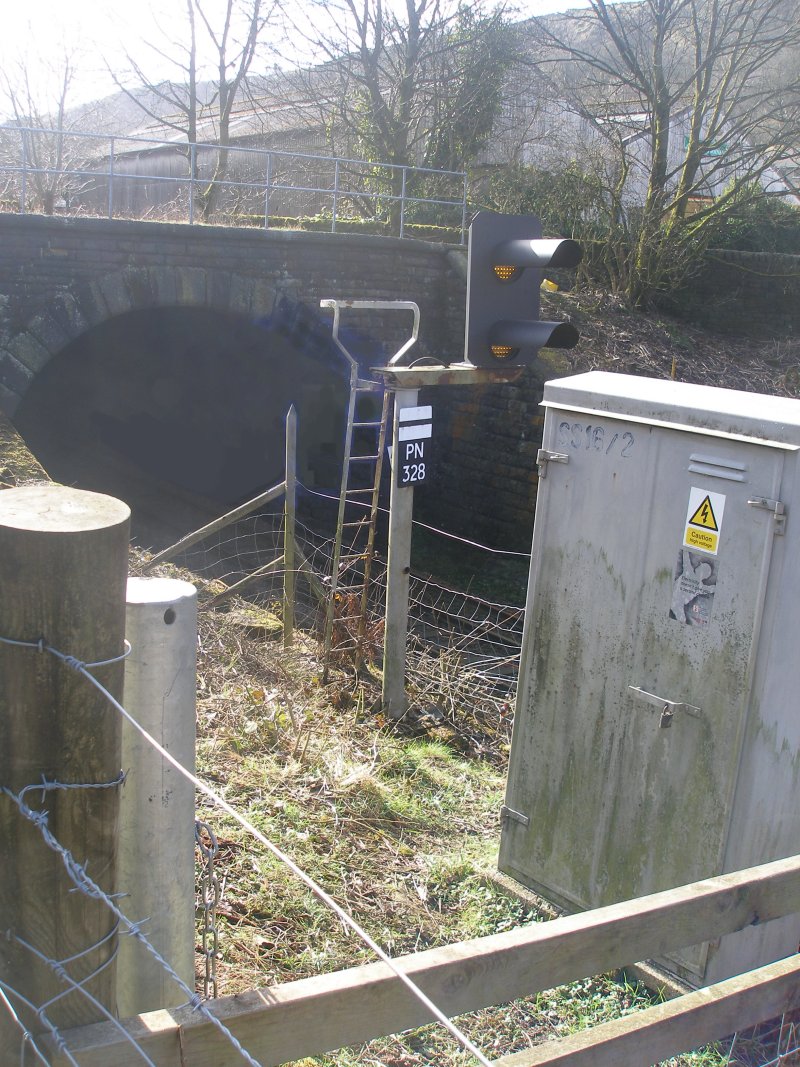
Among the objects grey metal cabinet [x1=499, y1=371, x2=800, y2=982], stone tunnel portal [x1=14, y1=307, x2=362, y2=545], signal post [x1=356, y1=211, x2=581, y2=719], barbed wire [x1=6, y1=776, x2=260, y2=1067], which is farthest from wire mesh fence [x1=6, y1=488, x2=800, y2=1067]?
stone tunnel portal [x1=14, y1=307, x2=362, y2=545]

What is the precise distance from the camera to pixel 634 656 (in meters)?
4.00

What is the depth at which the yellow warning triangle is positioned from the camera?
3.67 metres

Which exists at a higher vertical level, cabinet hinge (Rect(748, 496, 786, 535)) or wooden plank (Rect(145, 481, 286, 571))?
cabinet hinge (Rect(748, 496, 786, 535))

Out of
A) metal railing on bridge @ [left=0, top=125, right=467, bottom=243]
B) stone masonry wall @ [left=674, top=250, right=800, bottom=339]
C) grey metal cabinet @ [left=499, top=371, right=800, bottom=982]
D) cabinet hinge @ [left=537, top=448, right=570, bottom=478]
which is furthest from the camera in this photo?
stone masonry wall @ [left=674, top=250, right=800, bottom=339]

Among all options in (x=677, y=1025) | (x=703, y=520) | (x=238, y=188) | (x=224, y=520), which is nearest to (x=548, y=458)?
(x=703, y=520)

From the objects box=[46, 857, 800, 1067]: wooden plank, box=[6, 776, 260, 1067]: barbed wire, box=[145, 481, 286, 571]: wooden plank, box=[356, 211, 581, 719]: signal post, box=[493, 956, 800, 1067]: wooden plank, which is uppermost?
box=[356, 211, 581, 719]: signal post

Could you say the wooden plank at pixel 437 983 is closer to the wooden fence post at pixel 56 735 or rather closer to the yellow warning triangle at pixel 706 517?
the wooden fence post at pixel 56 735

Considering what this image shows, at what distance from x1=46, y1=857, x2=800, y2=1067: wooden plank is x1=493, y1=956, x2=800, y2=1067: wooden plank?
0.45 feet

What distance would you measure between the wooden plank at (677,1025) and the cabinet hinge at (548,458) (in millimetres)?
2212

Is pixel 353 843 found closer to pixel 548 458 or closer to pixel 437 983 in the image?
pixel 548 458

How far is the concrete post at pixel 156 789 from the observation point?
2.01 m

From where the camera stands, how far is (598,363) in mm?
13695

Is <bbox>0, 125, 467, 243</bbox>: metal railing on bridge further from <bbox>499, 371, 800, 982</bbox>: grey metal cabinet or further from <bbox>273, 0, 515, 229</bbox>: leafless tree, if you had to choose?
<bbox>499, 371, 800, 982</bbox>: grey metal cabinet

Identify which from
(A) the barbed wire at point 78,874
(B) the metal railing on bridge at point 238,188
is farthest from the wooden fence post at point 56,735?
(B) the metal railing on bridge at point 238,188
